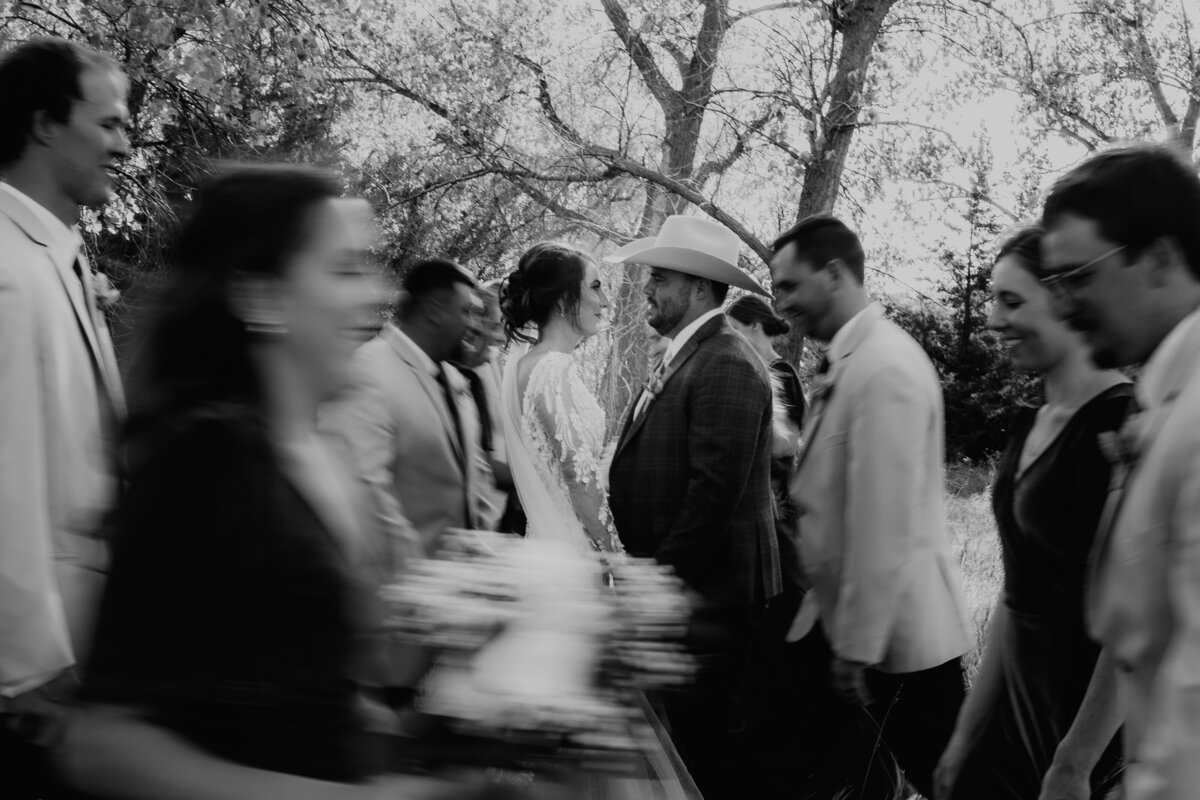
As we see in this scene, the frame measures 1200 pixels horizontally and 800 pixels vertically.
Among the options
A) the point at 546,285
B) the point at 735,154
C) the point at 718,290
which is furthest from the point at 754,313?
the point at 735,154

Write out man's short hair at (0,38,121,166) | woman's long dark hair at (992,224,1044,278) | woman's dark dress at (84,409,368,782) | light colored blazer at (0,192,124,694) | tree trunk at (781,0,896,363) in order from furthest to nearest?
tree trunk at (781,0,896,363) < woman's long dark hair at (992,224,1044,278) < man's short hair at (0,38,121,166) < light colored blazer at (0,192,124,694) < woman's dark dress at (84,409,368,782)

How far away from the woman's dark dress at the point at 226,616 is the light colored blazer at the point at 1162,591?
3.52 feet

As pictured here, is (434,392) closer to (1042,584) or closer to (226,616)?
(1042,584)

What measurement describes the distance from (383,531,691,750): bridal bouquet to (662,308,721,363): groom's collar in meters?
2.76

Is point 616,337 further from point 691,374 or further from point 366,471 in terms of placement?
point 366,471

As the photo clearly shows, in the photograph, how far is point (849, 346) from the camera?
3680mm

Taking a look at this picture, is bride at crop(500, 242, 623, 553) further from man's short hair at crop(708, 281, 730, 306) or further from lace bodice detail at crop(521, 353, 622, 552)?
man's short hair at crop(708, 281, 730, 306)

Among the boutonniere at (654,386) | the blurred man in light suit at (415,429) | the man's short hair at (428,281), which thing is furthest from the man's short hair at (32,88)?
the boutonniere at (654,386)

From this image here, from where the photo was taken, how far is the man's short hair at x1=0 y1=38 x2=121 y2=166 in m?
2.94

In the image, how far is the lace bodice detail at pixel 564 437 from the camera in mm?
4152

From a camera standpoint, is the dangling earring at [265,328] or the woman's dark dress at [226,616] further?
the dangling earring at [265,328]

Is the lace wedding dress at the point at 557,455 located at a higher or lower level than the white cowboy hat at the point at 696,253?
lower

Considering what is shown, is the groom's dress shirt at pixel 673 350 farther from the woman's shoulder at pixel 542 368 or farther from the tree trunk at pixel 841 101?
the tree trunk at pixel 841 101

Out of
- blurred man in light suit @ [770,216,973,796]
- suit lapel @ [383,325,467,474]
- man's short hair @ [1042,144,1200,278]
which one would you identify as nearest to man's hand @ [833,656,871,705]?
blurred man in light suit @ [770,216,973,796]
